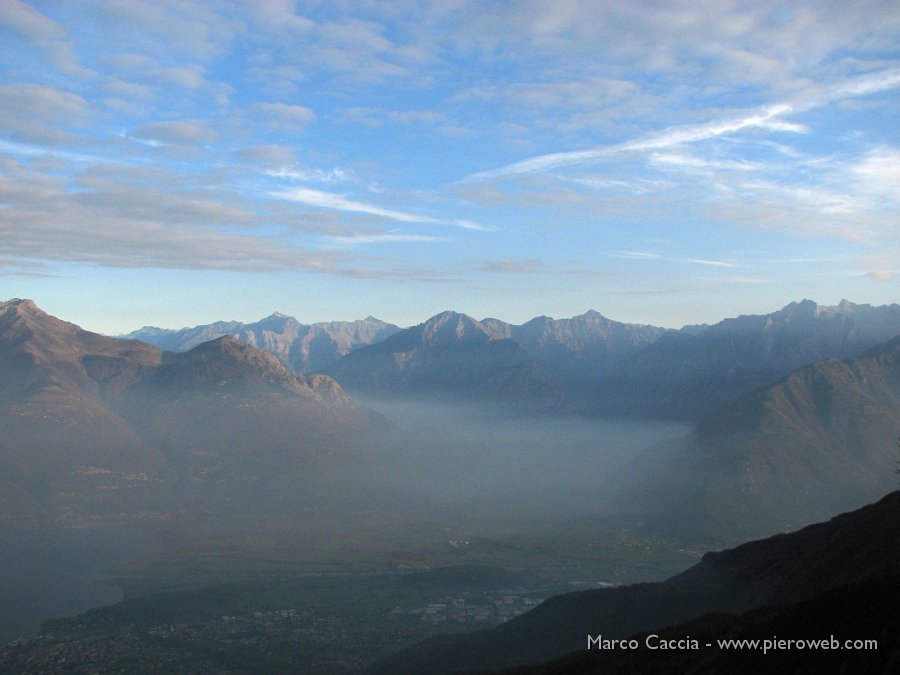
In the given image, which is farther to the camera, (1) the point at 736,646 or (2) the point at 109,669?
(2) the point at 109,669

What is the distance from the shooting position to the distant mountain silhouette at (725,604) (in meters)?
50.0

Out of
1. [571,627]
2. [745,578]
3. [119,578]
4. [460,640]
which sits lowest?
[119,578]

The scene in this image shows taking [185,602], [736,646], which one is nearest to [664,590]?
[736,646]

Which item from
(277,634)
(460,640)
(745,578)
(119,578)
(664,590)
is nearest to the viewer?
(745,578)

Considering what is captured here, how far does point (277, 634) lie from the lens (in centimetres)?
13888

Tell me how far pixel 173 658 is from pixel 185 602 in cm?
3972

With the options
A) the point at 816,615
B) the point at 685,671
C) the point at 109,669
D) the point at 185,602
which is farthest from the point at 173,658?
the point at 816,615

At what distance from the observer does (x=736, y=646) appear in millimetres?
48562

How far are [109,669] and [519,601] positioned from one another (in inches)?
3439

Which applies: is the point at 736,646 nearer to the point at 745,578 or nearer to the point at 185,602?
the point at 745,578

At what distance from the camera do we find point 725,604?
3199 inches

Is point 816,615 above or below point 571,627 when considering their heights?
above

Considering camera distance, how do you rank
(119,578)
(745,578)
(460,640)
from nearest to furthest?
(745,578), (460,640), (119,578)

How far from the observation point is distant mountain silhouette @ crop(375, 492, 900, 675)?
164 ft
